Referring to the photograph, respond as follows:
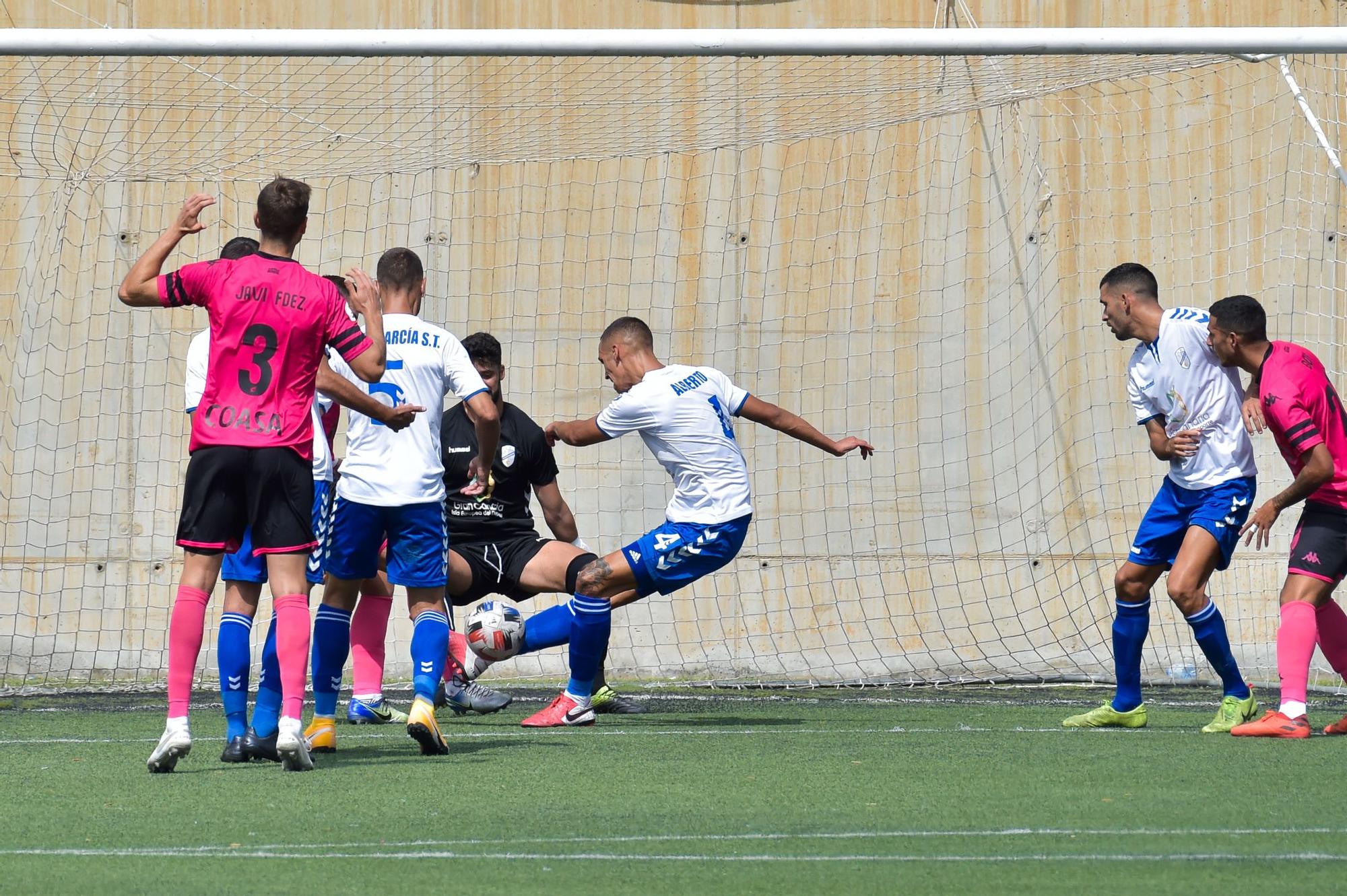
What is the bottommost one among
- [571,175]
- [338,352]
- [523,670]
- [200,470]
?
[523,670]

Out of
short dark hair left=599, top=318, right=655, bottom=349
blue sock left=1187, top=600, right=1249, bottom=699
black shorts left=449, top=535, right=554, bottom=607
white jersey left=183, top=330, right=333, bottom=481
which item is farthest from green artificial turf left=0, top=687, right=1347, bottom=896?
short dark hair left=599, top=318, right=655, bottom=349

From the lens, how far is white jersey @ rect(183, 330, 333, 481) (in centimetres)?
592

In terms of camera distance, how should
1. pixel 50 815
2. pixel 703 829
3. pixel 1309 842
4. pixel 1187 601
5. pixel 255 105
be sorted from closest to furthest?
pixel 1309 842
pixel 703 829
pixel 50 815
pixel 1187 601
pixel 255 105

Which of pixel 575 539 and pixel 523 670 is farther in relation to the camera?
pixel 523 670

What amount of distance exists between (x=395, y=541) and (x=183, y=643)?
982mm

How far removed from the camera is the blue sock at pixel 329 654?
592 cm

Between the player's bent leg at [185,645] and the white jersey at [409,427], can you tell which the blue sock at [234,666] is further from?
the white jersey at [409,427]

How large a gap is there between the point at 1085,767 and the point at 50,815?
313 centimetres

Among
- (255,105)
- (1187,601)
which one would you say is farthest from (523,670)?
(1187,601)

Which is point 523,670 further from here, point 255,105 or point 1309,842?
point 1309,842

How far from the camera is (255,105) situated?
927 cm

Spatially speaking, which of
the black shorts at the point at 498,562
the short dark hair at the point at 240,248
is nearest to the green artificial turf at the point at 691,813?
the black shorts at the point at 498,562

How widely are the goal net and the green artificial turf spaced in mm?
2877

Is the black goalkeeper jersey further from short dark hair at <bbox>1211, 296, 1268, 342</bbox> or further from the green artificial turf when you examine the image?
short dark hair at <bbox>1211, 296, 1268, 342</bbox>
